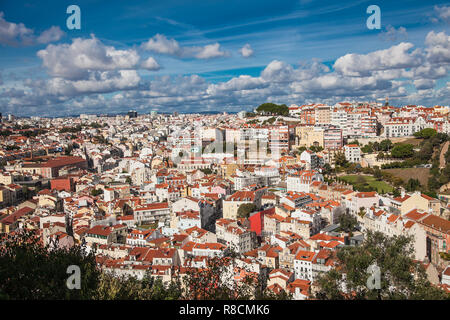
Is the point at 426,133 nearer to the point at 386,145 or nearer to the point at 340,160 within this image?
the point at 386,145

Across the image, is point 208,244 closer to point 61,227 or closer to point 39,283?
point 61,227

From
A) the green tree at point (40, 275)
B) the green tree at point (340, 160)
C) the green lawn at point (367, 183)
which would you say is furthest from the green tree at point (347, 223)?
the green tree at point (40, 275)

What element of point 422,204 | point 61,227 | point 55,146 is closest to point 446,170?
point 422,204

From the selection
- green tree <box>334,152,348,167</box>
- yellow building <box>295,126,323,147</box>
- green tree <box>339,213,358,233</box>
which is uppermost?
yellow building <box>295,126,323,147</box>

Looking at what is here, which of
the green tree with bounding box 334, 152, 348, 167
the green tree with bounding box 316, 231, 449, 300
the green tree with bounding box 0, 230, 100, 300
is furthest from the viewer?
the green tree with bounding box 334, 152, 348, 167

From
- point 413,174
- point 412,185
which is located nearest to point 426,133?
point 413,174

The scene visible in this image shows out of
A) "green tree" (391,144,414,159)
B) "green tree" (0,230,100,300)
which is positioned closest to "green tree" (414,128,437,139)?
"green tree" (391,144,414,159)

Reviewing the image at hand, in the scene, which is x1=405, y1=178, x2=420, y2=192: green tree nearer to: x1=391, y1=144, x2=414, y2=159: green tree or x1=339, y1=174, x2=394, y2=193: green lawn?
x1=339, y1=174, x2=394, y2=193: green lawn

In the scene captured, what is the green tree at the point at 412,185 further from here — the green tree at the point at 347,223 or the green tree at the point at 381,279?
the green tree at the point at 381,279

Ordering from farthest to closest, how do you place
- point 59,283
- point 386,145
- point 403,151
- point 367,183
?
point 386,145, point 403,151, point 367,183, point 59,283
